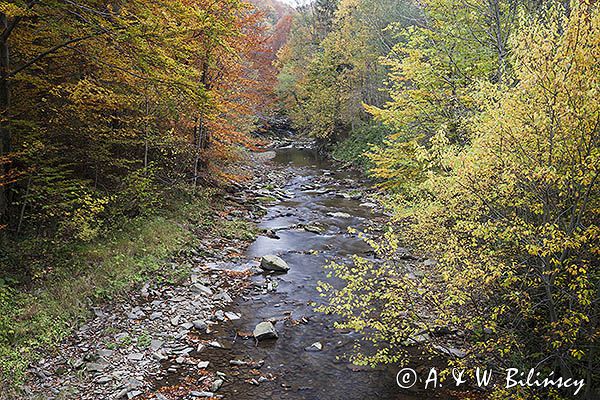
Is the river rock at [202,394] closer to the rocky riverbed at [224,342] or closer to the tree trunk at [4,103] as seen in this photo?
the rocky riverbed at [224,342]

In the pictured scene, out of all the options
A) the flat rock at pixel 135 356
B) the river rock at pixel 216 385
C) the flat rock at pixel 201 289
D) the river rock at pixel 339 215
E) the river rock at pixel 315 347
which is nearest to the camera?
the river rock at pixel 216 385

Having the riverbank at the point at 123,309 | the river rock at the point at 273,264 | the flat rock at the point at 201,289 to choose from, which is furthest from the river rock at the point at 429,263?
the flat rock at the point at 201,289

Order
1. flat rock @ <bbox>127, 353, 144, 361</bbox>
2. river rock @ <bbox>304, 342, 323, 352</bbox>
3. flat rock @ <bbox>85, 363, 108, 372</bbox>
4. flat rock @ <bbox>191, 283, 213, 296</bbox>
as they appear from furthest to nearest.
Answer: flat rock @ <bbox>191, 283, 213, 296</bbox>
river rock @ <bbox>304, 342, 323, 352</bbox>
flat rock @ <bbox>127, 353, 144, 361</bbox>
flat rock @ <bbox>85, 363, 108, 372</bbox>

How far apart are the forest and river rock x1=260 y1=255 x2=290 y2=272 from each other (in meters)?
0.07

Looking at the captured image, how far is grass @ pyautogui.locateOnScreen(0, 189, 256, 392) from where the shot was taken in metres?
6.20

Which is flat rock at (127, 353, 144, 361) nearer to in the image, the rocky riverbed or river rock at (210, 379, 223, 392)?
the rocky riverbed

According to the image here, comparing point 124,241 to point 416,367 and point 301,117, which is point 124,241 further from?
point 301,117

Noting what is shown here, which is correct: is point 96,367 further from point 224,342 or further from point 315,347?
point 315,347

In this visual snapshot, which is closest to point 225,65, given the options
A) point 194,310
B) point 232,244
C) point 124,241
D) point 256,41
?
point 256,41

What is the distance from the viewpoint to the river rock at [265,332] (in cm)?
834

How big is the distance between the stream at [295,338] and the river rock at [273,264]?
0.92ft

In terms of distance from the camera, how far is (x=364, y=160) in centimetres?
2880

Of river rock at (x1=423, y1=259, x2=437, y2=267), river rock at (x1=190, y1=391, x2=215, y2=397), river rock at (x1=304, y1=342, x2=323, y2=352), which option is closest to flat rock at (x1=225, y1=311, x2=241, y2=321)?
river rock at (x1=304, y1=342, x2=323, y2=352)

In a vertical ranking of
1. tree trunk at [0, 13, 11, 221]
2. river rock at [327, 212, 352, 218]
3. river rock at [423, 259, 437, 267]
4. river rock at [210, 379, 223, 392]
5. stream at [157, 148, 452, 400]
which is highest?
tree trunk at [0, 13, 11, 221]
